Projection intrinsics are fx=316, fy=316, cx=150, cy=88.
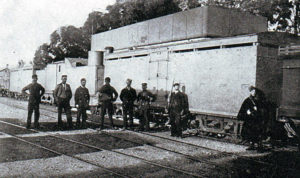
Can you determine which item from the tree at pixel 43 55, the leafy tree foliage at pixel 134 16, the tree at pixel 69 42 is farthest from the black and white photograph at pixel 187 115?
the tree at pixel 43 55

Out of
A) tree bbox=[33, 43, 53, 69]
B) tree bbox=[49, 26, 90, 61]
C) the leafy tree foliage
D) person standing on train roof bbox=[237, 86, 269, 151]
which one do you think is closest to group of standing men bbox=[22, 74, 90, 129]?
person standing on train roof bbox=[237, 86, 269, 151]

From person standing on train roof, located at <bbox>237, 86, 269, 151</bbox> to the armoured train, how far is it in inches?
18.1

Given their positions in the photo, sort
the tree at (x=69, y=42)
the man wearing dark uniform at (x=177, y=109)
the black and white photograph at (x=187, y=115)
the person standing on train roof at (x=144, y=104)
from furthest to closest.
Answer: the tree at (x=69, y=42) < the person standing on train roof at (x=144, y=104) < the man wearing dark uniform at (x=177, y=109) < the black and white photograph at (x=187, y=115)

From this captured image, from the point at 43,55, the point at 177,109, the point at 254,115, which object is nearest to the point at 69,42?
the point at 43,55

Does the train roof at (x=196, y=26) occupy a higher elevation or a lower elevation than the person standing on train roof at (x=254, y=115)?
higher

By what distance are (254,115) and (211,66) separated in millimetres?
2509

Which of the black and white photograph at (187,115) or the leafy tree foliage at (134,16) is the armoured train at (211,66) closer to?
the black and white photograph at (187,115)

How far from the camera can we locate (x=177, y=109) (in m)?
9.93

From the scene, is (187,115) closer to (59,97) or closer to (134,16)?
(59,97)

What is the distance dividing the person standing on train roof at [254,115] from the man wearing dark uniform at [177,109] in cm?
214

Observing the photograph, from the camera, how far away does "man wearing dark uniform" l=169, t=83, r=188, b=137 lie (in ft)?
32.3

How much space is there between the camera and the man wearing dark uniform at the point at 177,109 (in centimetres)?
984

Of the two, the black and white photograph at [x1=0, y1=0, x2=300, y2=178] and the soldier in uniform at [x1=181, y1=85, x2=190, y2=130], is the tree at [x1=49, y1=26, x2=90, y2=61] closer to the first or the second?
the black and white photograph at [x1=0, y1=0, x2=300, y2=178]

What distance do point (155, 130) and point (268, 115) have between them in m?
4.49
